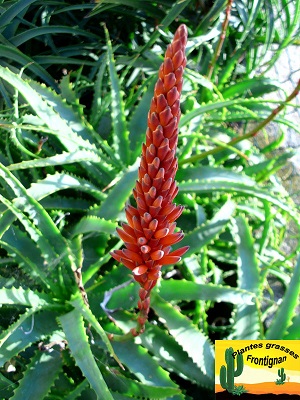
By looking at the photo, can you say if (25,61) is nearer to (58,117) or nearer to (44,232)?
(58,117)

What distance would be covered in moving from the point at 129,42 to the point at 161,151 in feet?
3.47

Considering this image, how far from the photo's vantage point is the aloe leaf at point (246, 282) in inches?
43.3

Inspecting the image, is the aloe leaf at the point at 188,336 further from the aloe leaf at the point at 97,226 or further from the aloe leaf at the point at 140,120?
the aloe leaf at the point at 140,120

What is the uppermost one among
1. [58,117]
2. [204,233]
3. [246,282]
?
[58,117]

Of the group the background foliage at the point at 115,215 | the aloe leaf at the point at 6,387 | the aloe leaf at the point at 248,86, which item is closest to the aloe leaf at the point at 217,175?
the background foliage at the point at 115,215

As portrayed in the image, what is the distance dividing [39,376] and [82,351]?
0.13 meters

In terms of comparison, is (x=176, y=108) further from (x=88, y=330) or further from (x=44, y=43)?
(x=44, y=43)

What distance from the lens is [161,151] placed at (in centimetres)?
59

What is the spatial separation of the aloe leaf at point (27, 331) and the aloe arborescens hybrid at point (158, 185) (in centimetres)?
28

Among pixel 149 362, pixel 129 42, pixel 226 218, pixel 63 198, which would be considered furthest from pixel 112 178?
pixel 129 42

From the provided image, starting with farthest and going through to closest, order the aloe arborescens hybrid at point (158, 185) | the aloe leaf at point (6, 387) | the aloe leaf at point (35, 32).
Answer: the aloe leaf at point (35, 32), the aloe leaf at point (6, 387), the aloe arborescens hybrid at point (158, 185)

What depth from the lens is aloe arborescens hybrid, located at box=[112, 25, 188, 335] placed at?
1.83 feet

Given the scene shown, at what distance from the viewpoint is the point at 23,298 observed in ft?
3.18

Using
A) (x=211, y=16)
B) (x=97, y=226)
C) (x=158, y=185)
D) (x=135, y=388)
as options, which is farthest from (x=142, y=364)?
(x=211, y=16)
